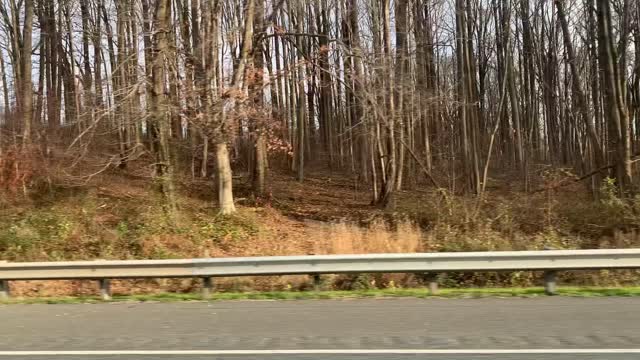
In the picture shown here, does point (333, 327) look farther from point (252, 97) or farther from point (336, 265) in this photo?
point (252, 97)

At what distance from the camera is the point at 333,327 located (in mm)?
7238

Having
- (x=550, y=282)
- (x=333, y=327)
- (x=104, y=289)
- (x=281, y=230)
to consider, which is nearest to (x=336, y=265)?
(x=333, y=327)

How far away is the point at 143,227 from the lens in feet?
54.9

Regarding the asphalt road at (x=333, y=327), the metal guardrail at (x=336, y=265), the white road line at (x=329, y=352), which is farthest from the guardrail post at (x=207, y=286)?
the white road line at (x=329, y=352)

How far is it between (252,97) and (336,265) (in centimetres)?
952

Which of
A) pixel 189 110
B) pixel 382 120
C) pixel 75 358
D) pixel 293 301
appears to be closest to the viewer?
pixel 75 358

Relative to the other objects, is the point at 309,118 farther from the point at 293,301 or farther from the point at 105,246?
the point at 293,301

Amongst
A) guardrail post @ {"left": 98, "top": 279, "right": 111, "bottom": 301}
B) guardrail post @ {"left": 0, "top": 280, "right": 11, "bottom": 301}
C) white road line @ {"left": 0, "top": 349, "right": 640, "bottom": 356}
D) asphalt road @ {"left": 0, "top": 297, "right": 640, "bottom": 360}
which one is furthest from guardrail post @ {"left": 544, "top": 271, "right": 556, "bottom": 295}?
guardrail post @ {"left": 0, "top": 280, "right": 11, "bottom": 301}

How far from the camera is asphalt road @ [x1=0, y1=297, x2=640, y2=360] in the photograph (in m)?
6.20

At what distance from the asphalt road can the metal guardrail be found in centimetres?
75

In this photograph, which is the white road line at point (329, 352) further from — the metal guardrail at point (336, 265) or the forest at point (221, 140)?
the forest at point (221, 140)

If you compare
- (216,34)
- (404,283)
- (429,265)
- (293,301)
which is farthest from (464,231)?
(216,34)

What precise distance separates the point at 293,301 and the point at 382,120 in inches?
470

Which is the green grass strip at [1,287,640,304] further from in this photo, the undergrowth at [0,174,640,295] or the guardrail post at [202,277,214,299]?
the undergrowth at [0,174,640,295]
